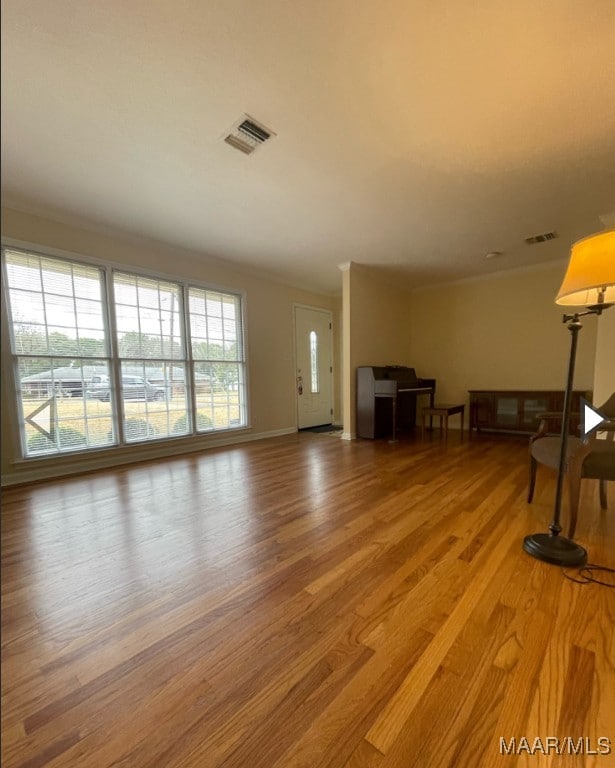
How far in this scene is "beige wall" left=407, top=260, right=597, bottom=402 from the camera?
489 cm

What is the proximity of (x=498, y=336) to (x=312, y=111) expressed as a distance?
446 centimetres

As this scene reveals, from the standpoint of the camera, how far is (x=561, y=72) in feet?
6.10

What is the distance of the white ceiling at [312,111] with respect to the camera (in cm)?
162

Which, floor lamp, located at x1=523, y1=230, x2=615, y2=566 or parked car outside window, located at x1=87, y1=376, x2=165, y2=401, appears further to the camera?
parked car outside window, located at x1=87, y1=376, x2=165, y2=401

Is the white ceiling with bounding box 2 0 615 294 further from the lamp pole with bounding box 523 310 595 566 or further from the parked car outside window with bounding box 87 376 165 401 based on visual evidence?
the parked car outside window with bounding box 87 376 165 401

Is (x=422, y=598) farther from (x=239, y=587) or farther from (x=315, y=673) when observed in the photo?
(x=239, y=587)

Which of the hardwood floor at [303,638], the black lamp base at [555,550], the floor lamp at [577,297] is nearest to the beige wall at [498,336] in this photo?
the hardwood floor at [303,638]

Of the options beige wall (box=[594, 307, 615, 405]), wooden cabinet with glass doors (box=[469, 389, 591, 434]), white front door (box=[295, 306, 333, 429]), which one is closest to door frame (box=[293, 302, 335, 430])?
white front door (box=[295, 306, 333, 429])

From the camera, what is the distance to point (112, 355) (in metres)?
3.71

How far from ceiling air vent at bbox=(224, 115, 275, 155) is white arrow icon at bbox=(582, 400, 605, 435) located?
2452 mm

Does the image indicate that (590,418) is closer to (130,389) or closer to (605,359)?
(605,359)

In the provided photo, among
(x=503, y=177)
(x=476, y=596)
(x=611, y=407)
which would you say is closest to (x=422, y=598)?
(x=476, y=596)

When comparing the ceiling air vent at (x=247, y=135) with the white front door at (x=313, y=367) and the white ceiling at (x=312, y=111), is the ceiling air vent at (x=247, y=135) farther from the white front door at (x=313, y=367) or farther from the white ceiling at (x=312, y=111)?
the white front door at (x=313, y=367)

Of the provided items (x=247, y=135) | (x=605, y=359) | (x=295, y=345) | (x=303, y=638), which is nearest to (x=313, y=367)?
(x=295, y=345)
